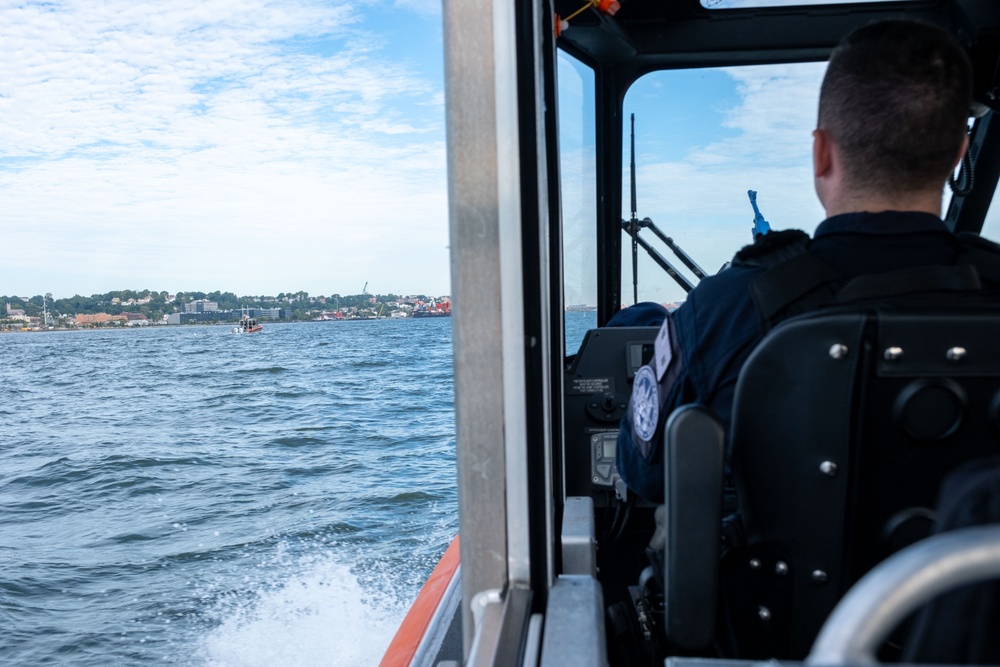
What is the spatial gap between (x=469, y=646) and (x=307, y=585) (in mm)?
7578

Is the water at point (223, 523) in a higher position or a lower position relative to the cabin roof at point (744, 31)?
lower

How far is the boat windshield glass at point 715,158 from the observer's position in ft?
9.95

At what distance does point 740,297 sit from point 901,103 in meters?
0.37

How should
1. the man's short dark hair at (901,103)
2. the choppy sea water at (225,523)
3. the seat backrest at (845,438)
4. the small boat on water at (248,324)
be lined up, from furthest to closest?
the small boat on water at (248,324) < the choppy sea water at (225,523) < the man's short dark hair at (901,103) < the seat backrest at (845,438)

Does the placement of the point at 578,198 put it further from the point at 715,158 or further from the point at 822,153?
the point at 822,153

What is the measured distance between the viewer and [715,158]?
10.5 ft

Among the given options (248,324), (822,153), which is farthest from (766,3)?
(248,324)

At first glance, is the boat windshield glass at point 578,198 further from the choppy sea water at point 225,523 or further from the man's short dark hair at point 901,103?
the man's short dark hair at point 901,103

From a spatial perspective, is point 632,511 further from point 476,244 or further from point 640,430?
point 476,244

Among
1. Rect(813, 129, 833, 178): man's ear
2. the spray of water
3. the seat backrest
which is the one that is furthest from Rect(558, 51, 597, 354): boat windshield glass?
the spray of water

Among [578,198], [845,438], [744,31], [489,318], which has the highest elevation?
[744,31]

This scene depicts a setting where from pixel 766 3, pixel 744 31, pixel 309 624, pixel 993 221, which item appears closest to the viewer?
pixel 766 3

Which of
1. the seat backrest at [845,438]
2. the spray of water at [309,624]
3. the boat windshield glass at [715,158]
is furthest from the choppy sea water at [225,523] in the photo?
the seat backrest at [845,438]

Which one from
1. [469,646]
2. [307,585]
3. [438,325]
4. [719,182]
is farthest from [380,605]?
[438,325]
